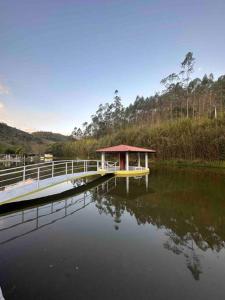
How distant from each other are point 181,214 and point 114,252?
2.93 meters

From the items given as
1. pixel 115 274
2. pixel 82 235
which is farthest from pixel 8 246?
pixel 115 274

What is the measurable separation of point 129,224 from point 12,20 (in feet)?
34.6

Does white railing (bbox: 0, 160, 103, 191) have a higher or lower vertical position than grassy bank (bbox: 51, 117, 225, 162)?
lower

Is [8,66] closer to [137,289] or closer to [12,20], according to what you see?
[12,20]

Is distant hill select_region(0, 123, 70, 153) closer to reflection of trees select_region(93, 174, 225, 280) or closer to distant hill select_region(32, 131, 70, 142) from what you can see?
distant hill select_region(32, 131, 70, 142)

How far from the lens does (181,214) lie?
562 centimetres

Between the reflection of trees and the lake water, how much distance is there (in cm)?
2

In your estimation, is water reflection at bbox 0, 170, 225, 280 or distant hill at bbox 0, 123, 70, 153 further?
distant hill at bbox 0, 123, 70, 153

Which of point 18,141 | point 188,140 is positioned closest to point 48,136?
point 18,141

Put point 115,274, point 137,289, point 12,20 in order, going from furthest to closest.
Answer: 1. point 12,20
2. point 115,274
3. point 137,289

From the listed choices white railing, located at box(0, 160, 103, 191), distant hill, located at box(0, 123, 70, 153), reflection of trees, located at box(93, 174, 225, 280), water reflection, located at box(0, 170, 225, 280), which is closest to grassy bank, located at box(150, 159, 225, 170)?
white railing, located at box(0, 160, 103, 191)

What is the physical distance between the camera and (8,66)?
12.4 meters

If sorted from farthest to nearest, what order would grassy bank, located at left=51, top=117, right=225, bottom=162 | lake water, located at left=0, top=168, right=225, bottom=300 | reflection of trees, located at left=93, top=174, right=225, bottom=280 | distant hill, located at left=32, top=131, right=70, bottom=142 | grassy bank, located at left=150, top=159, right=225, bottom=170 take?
distant hill, located at left=32, top=131, right=70, bottom=142
grassy bank, located at left=51, top=117, right=225, bottom=162
grassy bank, located at left=150, top=159, right=225, bottom=170
reflection of trees, located at left=93, top=174, right=225, bottom=280
lake water, located at left=0, top=168, right=225, bottom=300

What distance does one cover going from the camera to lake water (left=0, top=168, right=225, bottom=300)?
247cm
